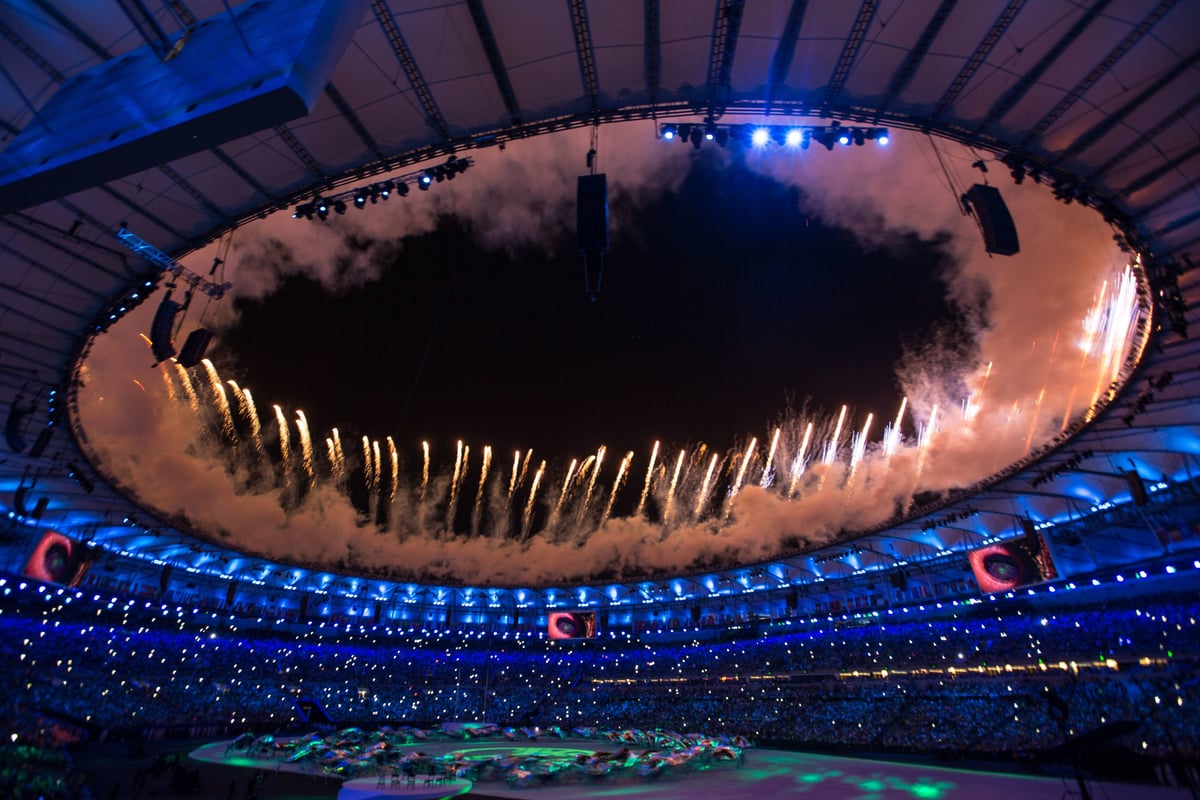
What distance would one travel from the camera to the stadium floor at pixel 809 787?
70.3 ft

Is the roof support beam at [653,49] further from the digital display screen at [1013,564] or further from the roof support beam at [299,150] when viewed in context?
the digital display screen at [1013,564]

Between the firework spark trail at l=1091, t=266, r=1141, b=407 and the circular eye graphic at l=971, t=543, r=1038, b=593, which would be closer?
the firework spark trail at l=1091, t=266, r=1141, b=407

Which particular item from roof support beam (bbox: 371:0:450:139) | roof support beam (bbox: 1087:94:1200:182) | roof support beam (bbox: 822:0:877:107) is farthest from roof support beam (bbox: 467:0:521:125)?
roof support beam (bbox: 1087:94:1200:182)

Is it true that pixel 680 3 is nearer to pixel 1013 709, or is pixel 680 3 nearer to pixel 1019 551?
pixel 1019 551

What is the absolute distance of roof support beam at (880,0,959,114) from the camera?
13.0 meters

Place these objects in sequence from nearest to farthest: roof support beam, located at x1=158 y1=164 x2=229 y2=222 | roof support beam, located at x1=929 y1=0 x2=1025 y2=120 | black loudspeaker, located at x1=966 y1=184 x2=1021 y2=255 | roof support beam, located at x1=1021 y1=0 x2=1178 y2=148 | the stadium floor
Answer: roof support beam, located at x1=1021 y1=0 x2=1178 y2=148, roof support beam, located at x1=929 y1=0 x2=1025 y2=120, black loudspeaker, located at x1=966 y1=184 x2=1021 y2=255, roof support beam, located at x1=158 y1=164 x2=229 y2=222, the stadium floor

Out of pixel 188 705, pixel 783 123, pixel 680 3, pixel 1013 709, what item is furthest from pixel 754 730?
pixel 680 3

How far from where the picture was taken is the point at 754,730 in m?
49.8

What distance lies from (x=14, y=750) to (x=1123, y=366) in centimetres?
4187

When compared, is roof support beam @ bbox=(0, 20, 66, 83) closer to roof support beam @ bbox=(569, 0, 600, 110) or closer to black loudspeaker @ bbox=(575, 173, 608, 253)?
roof support beam @ bbox=(569, 0, 600, 110)

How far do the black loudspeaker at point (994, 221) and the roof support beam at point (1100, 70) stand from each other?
223 centimetres

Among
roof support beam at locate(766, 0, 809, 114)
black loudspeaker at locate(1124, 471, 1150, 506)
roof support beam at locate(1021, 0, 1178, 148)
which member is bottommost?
black loudspeaker at locate(1124, 471, 1150, 506)

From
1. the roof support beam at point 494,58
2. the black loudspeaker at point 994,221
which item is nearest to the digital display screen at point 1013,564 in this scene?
the black loudspeaker at point 994,221

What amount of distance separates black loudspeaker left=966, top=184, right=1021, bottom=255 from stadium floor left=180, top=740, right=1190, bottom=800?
17998mm
